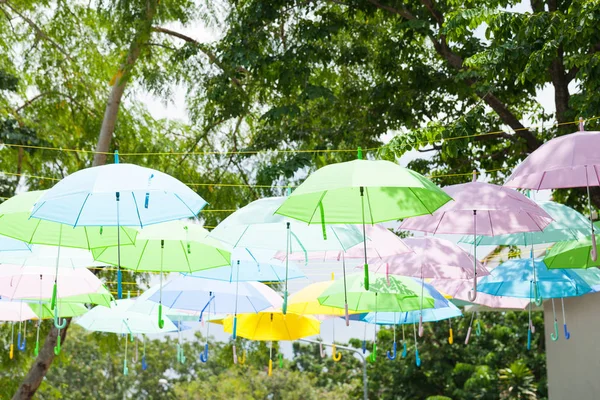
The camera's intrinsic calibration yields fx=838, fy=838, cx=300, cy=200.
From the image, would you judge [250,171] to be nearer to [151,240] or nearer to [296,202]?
[151,240]

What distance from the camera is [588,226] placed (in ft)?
22.4

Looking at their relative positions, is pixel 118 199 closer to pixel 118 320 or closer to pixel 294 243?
pixel 294 243

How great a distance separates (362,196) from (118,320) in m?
4.59

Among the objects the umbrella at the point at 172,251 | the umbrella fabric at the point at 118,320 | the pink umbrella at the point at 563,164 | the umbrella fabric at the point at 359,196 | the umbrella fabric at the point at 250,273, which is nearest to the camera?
the umbrella fabric at the point at 359,196

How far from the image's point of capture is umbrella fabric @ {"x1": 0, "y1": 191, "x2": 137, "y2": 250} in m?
5.88

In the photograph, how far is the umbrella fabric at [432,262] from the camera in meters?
7.30

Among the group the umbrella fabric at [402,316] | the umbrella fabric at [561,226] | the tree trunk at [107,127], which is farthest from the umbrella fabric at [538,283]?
the tree trunk at [107,127]

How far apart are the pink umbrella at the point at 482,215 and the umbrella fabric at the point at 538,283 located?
1.18 meters

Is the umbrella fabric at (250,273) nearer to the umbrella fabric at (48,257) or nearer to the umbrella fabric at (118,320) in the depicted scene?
the umbrella fabric at (48,257)

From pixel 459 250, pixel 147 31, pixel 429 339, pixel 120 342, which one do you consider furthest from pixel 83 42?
pixel 429 339

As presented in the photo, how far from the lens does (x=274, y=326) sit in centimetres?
940

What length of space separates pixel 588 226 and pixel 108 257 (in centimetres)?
394

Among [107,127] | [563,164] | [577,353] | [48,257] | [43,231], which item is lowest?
[577,353]

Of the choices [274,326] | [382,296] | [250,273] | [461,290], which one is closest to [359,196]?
[250,273]
